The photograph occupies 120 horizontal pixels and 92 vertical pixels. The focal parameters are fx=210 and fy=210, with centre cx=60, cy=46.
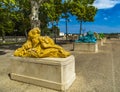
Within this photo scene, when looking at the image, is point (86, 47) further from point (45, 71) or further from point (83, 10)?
point (83, 10)

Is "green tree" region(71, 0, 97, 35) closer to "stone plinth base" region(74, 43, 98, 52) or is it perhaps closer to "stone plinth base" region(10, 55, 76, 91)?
"stone plinth base" region(74, 43, 98, 52)

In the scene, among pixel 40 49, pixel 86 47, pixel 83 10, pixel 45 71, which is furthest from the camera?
pixel 83 10

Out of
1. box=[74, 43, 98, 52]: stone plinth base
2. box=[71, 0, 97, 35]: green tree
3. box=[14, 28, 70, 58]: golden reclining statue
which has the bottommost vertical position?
box=[74, 43, 98, 52]: stone plinth base

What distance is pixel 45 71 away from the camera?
7.07 metres

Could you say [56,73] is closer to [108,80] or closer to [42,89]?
[42,89]

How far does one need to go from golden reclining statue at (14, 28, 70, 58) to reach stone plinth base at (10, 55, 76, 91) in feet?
0.71

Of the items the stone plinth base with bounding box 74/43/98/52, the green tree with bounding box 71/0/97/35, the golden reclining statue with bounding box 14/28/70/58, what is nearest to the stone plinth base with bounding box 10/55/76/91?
the golden reclining statue with bounding box 14/28/70/58

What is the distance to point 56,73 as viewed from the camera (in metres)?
6.84

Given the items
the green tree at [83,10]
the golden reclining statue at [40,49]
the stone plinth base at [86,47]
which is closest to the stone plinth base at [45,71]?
the golden reclining statue at [40,49]

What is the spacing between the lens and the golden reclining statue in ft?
24.4

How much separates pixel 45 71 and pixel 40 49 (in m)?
0.93

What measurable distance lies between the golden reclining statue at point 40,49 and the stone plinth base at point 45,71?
0.22 m

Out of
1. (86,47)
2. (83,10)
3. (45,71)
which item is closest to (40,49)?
(45,71)

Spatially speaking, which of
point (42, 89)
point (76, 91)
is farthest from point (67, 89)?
point (42, 89)
